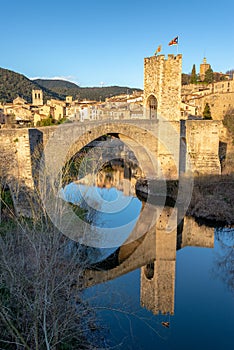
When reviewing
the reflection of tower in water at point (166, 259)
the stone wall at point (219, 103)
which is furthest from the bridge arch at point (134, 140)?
the stone wall at point (219, 103)

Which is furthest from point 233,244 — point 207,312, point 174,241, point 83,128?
point 83,128

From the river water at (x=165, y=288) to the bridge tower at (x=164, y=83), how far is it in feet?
13.9

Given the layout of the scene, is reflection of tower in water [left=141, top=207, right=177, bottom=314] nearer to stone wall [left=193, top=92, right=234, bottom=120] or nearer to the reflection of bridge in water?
the reflection of bridge in water

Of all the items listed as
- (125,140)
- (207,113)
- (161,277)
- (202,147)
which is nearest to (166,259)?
(161,277)

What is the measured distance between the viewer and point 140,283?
21.8ft

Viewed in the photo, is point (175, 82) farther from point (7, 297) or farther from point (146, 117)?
point (7, 297)

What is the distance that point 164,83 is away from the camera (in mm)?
11180

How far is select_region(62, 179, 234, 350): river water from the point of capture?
5.17m

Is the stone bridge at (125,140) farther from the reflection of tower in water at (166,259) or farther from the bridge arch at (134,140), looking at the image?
the reflection of tower in water at (166,259)

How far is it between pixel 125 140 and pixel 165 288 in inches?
290

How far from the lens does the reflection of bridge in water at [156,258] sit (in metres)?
6.37

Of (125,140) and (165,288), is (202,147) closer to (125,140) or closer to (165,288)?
(125,140)

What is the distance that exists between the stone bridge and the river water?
174 centimetres

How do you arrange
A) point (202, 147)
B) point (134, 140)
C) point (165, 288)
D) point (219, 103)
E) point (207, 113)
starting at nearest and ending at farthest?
point (165, 288), point (134, 140), point (202, 147), point (207, 113), point (219, 103)
